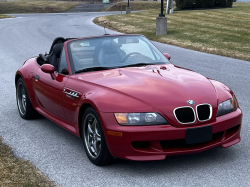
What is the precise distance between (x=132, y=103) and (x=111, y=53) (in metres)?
1.59

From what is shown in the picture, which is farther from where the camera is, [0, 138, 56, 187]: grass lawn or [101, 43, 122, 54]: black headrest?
[101, 43, 122, 54]: black headrest

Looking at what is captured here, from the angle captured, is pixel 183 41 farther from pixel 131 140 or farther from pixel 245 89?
pixel 131 140

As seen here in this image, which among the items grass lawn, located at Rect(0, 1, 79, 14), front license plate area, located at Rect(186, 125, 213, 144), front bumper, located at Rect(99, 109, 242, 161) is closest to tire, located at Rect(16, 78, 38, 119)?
front bumper, located at Rect(99, 109, 242, 161)

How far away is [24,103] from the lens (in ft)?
23.0

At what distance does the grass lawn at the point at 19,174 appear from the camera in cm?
417

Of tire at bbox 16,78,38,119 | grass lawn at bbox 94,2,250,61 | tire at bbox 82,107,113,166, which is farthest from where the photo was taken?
grass lawn at bbox 94,2,250,61

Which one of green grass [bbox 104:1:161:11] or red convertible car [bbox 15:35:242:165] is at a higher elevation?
red convertible car [bbox 15:35:242:165]

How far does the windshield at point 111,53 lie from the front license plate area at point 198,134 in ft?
5.66

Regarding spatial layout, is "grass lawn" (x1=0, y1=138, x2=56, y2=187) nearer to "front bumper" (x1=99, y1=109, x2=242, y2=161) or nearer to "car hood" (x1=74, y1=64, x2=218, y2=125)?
"front bumper" (x1=99, y1=109, x2=242, y2=161)

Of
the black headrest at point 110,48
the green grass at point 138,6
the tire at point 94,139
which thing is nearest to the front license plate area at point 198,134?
the tire at point 94,139

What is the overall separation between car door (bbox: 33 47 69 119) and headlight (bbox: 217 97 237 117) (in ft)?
6.66

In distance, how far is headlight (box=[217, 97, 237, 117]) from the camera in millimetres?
4548

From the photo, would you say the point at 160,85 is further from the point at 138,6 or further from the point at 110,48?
the point at 138,6

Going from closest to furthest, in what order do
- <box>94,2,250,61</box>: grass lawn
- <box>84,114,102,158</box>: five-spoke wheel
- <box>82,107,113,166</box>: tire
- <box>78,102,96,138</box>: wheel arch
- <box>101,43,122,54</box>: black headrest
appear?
<box>82,107,113,166</box>: tire → <box>84,114,102,158</box>: five-spoke wheel → <box>78,102,96,138</box>: wheel arch → <box>101,43,122,54</box>: black headrest → <box>94,2,250,61</box>: grass lawn
